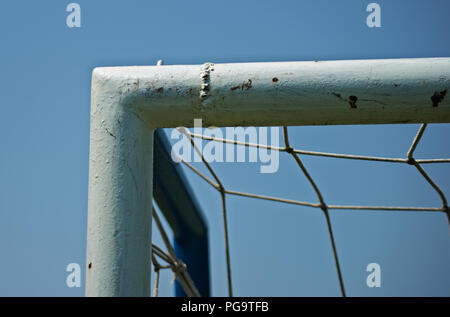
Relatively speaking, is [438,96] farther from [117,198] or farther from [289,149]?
[289,149]

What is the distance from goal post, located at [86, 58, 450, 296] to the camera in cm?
161

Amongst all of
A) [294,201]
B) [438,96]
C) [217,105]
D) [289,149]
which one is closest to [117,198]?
[217,105]

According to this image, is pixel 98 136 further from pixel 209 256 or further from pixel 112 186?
pixel 209 256

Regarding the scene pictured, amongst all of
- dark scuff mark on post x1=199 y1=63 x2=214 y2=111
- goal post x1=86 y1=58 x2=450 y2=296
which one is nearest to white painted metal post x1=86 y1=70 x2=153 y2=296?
goal post x1=86 y1=58 x2=450 y2=296

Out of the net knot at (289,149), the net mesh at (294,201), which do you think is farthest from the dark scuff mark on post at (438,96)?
the net knot at (289,149)

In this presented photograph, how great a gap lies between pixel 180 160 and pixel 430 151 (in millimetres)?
1451

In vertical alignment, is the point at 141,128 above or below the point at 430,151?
below

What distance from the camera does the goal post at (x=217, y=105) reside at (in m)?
1.61

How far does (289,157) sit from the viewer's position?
359cm

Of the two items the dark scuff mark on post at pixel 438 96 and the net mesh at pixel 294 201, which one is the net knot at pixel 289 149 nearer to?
the net mesh at pixel 294 201

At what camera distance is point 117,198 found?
1605mm
